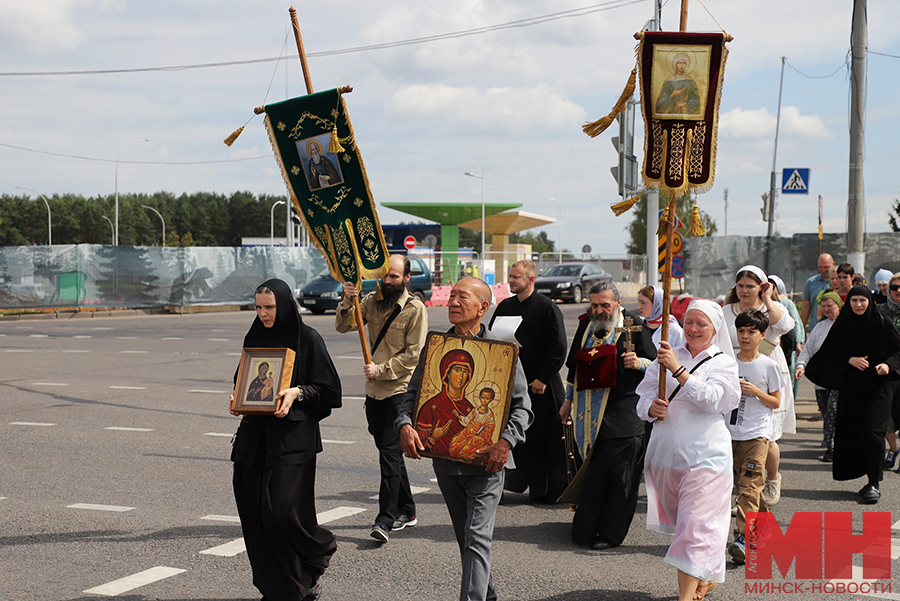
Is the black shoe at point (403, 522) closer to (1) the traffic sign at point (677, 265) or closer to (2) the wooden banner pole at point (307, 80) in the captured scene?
(2) the wooden banner pole at point (307, 80)

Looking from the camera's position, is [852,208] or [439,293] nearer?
[852,208]

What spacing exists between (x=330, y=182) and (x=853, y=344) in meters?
4.52

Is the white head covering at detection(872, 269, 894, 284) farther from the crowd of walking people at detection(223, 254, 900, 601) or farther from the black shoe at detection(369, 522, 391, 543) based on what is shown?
the black shoe at detection(369, 522, 391, 543)

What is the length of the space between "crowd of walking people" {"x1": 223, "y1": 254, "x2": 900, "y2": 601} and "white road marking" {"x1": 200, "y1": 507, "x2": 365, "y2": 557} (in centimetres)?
55

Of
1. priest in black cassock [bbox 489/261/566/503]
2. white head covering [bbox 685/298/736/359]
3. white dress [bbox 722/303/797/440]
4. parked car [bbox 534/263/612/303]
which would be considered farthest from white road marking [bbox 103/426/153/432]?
parked car [bbox 534/263/612/303]

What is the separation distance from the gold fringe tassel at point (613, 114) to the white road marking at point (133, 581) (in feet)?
11.5

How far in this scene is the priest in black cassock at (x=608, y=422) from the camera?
5895 mm

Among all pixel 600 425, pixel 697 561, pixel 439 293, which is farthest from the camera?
pixel 439 293

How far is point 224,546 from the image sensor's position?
5.71 meters

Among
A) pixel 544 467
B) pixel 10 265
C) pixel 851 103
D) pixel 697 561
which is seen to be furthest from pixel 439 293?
pixel 697 561

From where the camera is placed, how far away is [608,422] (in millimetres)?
6098

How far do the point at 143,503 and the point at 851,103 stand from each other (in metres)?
10.2

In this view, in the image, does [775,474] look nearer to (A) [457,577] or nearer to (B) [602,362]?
(B) [602,362]

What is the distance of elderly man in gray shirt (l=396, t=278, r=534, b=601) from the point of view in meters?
4.20
